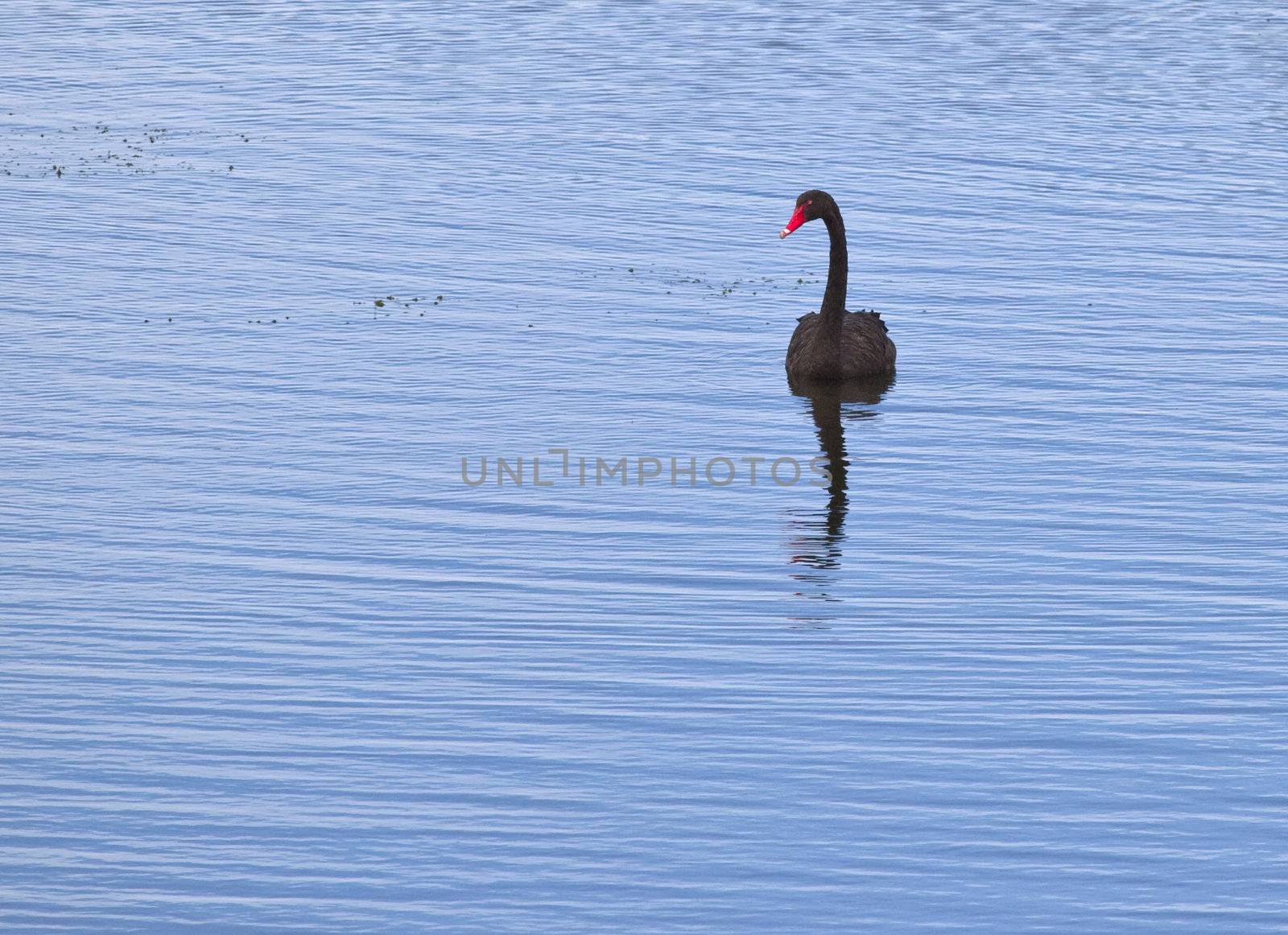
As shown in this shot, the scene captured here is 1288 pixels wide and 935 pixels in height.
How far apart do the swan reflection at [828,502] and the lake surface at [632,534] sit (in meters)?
0.06

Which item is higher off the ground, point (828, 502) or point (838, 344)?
point (838, 344)

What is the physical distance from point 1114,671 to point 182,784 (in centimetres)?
529

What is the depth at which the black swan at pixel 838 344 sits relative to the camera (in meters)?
18.3

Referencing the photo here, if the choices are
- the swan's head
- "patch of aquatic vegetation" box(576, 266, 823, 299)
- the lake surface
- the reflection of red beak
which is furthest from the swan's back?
"patch of aquatic vegetation" box(576, 266, 823, 299)

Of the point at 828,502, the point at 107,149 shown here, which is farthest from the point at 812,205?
the point at 107,149

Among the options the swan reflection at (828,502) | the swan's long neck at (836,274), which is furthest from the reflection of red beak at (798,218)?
the swan reflection at (828,502)

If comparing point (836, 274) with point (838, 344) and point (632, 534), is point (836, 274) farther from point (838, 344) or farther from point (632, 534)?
point (632, 534)

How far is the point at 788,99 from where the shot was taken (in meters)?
33.1

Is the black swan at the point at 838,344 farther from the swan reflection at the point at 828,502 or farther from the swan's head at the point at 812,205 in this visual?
the swan's head at the point at 812,205

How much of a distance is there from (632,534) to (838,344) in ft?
16.4

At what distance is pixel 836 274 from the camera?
740 inches

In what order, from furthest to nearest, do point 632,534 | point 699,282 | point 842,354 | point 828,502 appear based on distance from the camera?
point 699,282, point 842,354, point 828,502, point 632,534

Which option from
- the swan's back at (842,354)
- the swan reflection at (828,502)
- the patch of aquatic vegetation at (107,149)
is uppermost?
the patch of aquatic vegetation at (107,149)

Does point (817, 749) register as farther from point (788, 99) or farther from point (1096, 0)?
point (1096, 0)
